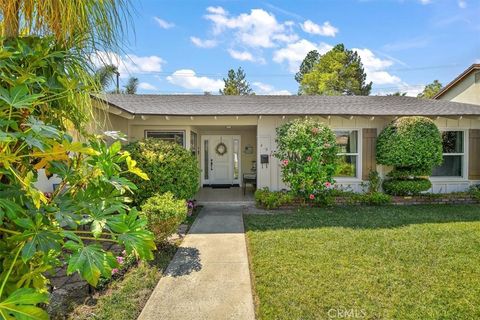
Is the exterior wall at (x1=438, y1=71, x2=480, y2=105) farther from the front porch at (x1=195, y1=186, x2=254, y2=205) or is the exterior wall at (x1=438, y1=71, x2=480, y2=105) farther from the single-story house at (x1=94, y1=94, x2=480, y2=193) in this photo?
the front porch at (x1=195, y1=186, x2=254, y2=205)

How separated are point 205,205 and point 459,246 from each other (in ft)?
21.9

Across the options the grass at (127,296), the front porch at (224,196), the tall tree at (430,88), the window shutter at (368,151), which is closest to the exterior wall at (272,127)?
the window shutter at (368,151)

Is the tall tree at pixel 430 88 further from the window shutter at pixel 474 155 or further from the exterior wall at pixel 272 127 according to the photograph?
the exterior wall at pixel 272 127

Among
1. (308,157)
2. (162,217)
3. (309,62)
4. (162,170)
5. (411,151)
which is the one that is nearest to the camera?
(162,217)

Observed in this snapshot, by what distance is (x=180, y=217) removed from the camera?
5.23m

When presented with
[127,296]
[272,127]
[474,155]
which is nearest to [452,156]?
[474,155]

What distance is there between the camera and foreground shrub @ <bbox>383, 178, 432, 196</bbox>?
8977 millimetres

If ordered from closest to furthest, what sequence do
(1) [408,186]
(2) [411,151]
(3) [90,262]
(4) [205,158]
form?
(3) [90,262], (2) [411,151], (1) [408,186], (4) [205,158]

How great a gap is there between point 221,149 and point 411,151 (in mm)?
8188

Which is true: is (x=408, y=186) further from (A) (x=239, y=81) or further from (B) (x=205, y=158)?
(A) (x=239, y=81)

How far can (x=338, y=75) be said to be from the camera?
113 feet

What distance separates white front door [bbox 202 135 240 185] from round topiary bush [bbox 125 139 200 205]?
649 centimetres

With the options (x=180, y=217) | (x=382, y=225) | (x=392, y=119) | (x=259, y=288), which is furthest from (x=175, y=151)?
(x=392, y=119)

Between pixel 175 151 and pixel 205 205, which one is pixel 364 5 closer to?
pixel 175 151
